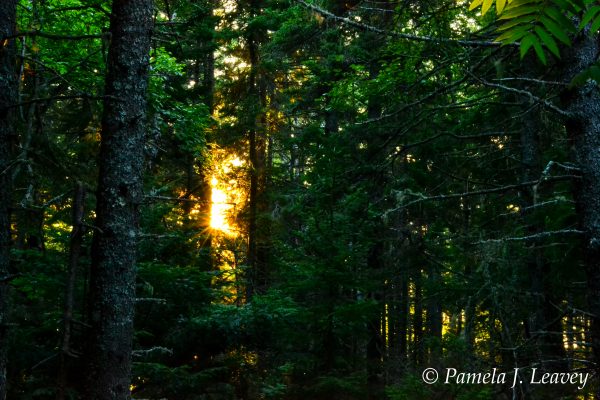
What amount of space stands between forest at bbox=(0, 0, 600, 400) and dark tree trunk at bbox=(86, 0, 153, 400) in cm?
2

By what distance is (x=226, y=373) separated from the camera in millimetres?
10297

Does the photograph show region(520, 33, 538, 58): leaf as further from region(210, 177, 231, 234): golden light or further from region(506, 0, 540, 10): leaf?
region(210, 177, 231, 234): golden light

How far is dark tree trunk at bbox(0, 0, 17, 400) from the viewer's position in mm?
4953

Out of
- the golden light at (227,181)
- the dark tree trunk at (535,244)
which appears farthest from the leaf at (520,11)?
the golden light at (227,181)

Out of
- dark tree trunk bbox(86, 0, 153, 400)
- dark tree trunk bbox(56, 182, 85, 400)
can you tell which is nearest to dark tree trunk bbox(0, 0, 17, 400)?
dark tree trunk bbox(86, 0, 153, 400)

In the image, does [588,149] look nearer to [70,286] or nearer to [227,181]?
[70,286]

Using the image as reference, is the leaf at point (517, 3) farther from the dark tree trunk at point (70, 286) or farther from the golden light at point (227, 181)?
the golden light at point (227, 181)

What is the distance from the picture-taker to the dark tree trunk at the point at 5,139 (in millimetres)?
4953

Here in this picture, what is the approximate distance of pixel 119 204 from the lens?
4887 mm

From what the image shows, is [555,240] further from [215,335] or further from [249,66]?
[249,66]

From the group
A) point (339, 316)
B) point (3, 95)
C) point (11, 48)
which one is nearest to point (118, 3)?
point (11, 48)

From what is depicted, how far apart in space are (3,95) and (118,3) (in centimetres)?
165

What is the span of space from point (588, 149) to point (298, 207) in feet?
29.8

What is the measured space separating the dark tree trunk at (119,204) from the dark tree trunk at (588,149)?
15.2 ft
